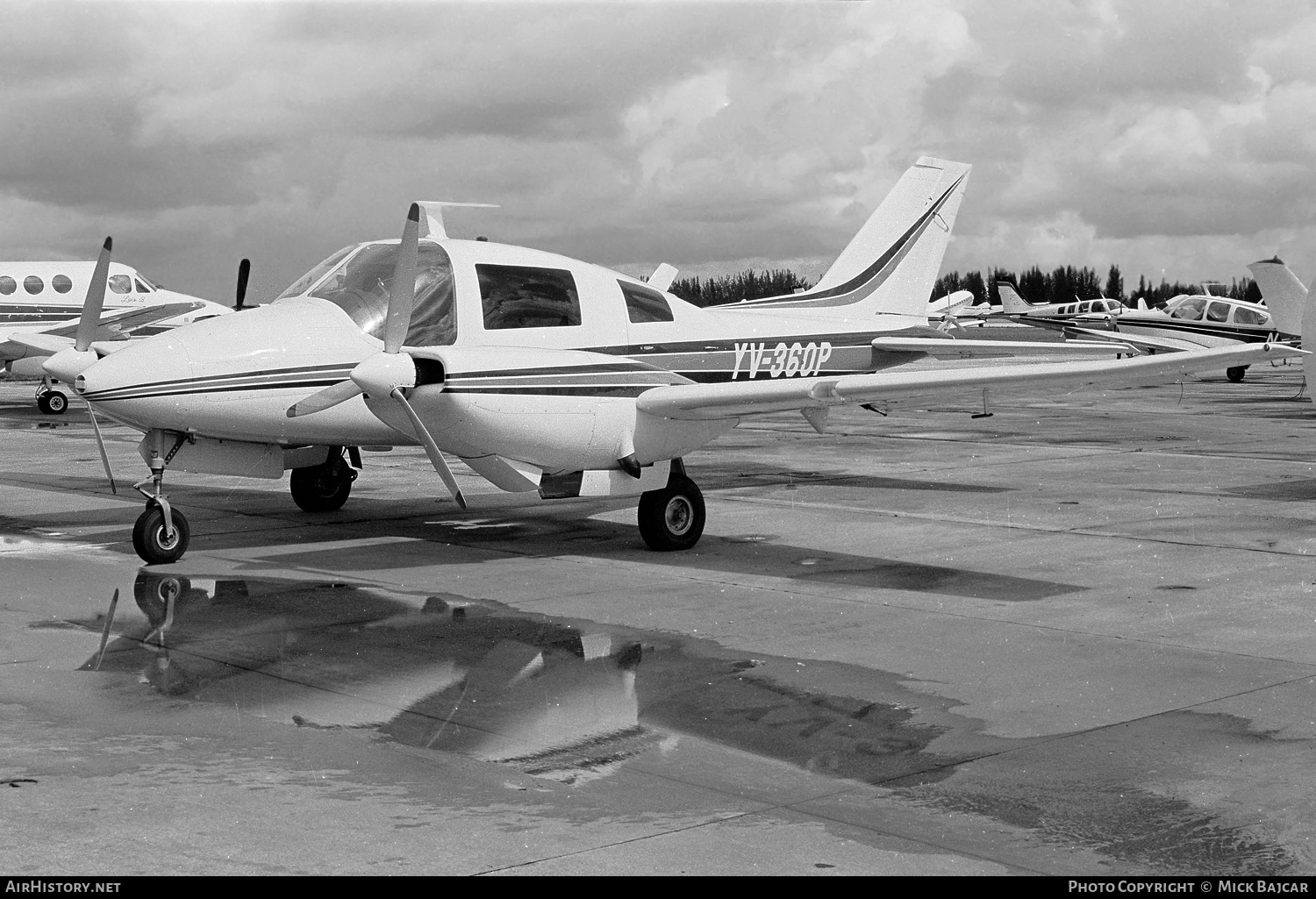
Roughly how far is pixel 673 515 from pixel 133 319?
23.1 meters

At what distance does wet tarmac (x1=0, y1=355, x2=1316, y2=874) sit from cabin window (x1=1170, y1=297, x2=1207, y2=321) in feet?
85.0

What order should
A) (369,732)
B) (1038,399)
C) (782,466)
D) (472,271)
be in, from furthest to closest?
(1038,399), (782,466), (472,271), (369,732)

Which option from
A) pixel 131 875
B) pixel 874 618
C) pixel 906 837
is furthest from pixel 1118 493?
pixel 131 875

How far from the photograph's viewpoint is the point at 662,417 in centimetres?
1037

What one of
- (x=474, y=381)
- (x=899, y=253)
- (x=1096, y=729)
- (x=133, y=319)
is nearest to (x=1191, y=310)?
(x=899, y=253)

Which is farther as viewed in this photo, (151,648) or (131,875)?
(151,648)

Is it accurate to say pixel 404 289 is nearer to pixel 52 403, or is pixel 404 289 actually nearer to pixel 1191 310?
pixel 52 403

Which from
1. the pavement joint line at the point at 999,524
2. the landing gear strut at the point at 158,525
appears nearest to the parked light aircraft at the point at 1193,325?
the pavement joint line at the point at 999,524

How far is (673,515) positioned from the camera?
10.7 meters

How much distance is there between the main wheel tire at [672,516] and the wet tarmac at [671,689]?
27 centimetres

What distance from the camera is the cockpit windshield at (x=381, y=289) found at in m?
10.0

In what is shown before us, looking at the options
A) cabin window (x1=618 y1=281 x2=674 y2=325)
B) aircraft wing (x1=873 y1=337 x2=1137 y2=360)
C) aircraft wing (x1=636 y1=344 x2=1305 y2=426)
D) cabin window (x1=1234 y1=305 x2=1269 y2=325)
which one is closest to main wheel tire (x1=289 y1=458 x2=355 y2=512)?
cabin window (x1=618 y1=281 x2=674 y2=325)

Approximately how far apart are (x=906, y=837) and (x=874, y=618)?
3.69 metres

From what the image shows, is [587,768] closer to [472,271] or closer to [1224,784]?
[1224,784]
